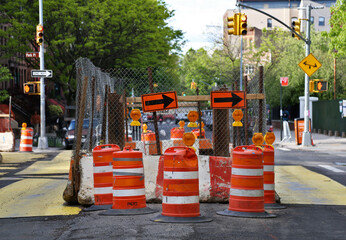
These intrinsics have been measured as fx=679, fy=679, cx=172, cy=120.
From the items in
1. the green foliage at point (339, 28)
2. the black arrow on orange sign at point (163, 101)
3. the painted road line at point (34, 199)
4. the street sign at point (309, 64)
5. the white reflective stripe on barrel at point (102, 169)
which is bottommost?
the painted road line at point (34, 199)

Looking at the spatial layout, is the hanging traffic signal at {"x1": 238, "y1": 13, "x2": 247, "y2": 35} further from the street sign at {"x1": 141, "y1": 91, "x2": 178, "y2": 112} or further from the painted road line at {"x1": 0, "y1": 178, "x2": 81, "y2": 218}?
the street sign at {"x1": 141, "y1": 91, "x2": 178, "y2": 112}

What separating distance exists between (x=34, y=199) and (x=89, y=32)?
31527 millimetres

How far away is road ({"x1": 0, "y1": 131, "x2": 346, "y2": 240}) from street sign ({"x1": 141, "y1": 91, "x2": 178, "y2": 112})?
7.15ft

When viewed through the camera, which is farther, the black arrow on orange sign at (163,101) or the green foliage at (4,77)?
the green foliage at (4,77)

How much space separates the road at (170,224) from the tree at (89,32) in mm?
26304

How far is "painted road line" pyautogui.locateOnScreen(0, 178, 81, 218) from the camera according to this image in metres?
10.9

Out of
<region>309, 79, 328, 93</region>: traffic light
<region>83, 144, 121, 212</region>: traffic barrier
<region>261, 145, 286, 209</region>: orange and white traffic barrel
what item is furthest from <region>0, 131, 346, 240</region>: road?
<region>309, 79, 328, 93</region>: traffic light

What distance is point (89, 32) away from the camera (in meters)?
43.2

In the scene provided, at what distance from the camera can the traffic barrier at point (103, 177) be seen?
10984mm

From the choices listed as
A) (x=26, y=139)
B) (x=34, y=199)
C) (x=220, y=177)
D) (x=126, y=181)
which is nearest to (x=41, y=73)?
(x=26, y=139)

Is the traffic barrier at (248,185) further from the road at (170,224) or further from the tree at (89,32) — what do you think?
the tree at (89,32)

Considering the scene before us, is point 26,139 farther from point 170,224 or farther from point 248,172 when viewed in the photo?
point 170,224

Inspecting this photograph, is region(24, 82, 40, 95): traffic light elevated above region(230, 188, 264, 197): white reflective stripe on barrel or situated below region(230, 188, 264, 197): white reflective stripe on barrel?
above

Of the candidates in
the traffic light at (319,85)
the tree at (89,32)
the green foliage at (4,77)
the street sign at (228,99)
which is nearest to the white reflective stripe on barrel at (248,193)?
the street sign at (228,99)
